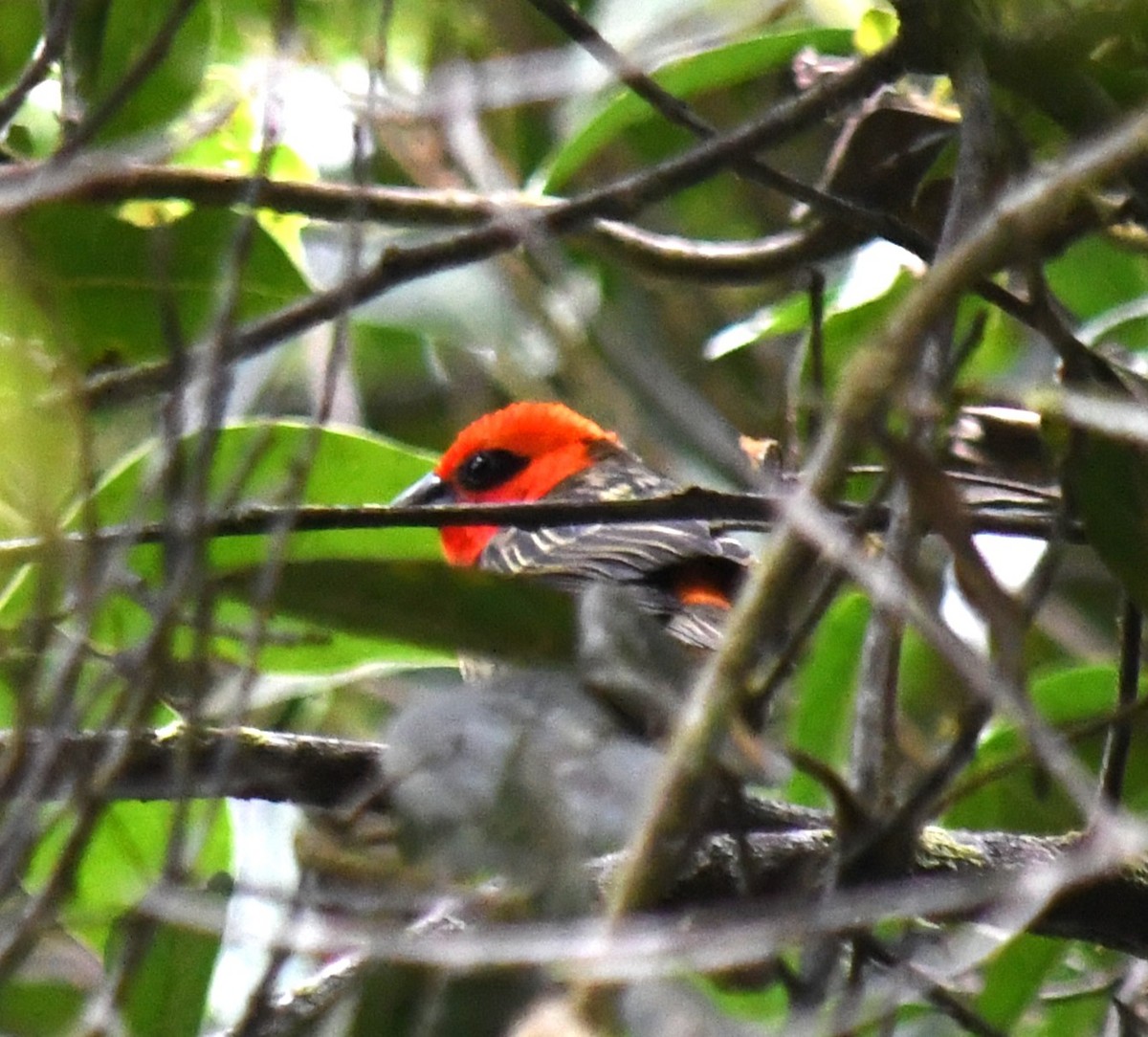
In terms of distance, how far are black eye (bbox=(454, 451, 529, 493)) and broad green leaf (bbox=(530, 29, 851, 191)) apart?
1740mm

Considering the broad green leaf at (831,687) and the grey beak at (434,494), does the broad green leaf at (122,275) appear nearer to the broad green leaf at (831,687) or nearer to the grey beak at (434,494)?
the broad green leaf at (831,687)

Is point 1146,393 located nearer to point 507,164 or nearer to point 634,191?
point 634,191

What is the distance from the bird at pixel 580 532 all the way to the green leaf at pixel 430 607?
0.38 ft

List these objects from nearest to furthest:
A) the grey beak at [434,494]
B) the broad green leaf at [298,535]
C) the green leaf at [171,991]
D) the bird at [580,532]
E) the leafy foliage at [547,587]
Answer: the leafy foliage at [547,587], the green leaf at [171,991], the broad green leaf at [298,535], the bird at [580,532], the grey beak at [434,494]

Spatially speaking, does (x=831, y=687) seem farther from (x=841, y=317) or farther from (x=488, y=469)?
(x=488, y=469)

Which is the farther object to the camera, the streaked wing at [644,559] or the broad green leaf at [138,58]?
the streaked wing at [644,559]

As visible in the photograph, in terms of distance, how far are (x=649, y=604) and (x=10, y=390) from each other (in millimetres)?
1507

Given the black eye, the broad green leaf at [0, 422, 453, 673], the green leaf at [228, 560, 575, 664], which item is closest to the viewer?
the green leaf at [228, 560, 575, 664]

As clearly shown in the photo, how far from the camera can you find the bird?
3172 millimetres

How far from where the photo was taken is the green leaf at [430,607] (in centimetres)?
162

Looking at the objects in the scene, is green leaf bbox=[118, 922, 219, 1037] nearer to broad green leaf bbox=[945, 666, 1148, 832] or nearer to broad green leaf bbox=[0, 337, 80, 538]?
broad green leaf bbox=[0, 337, 80, 538]

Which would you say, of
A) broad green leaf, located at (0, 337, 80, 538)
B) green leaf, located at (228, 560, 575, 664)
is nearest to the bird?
green leaf, located at (228, 560, 575, 664)

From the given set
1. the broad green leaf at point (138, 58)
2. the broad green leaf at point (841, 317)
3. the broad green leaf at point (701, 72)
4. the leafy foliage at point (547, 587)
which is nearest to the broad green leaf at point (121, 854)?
the leafy foliage at point (547, 587)

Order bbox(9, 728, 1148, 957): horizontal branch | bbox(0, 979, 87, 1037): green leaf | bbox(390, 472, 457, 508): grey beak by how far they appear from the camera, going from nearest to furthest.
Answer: bbox(9, 728, 1148, 957): horizontal branch < bbox(0, 979, 87, 1037): green leaf < bbox(390, 472, 457, 508): grey beak
